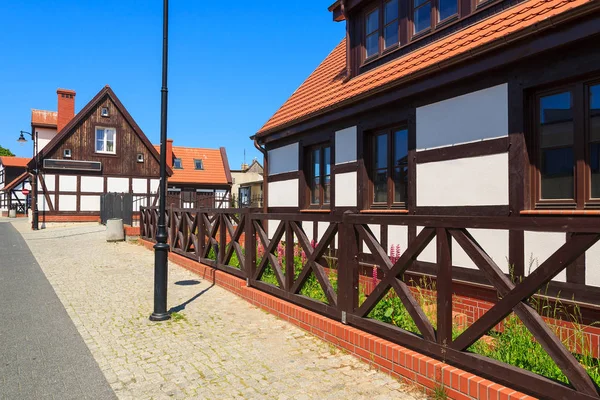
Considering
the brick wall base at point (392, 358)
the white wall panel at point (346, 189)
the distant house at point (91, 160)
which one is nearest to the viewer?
the brick wall base at point (392, 358)

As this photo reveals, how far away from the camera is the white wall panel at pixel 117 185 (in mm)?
28109

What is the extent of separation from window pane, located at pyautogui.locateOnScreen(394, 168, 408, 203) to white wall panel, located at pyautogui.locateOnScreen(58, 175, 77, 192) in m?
25.4

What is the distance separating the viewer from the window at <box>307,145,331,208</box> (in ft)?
28.5

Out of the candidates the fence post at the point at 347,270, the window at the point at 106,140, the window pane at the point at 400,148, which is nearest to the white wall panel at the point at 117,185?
the window at the point at 106,140

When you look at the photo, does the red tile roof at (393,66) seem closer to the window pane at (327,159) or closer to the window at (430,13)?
the window at (430,13)

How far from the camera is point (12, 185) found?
1591 inches

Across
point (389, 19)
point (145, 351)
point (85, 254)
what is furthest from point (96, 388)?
point (85, 254)

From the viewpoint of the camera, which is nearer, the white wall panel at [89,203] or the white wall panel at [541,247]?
the white wall panel at [541,247]

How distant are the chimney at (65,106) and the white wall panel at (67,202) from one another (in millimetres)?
5819

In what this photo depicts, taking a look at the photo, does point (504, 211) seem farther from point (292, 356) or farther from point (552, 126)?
point (292, 356)

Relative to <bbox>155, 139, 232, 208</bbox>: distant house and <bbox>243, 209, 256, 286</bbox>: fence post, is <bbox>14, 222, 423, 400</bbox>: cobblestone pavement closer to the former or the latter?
<bbox>243, 209, 256, 286</bbox>: fence post

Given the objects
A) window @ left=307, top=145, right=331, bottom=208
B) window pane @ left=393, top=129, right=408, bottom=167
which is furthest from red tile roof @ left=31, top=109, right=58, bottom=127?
window pane @ left=393, top=129, right=408, bottom=167

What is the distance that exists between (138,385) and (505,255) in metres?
4.11

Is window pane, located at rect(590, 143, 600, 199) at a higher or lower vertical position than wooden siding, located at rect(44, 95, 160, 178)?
lower
